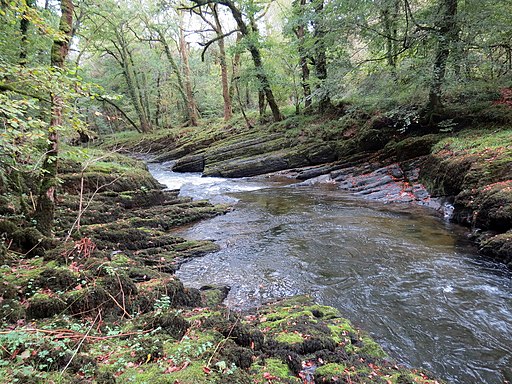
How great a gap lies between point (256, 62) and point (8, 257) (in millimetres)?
17508

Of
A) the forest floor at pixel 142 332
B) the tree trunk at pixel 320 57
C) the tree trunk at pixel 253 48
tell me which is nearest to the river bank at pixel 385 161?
the tree trunk at pixel 320 57

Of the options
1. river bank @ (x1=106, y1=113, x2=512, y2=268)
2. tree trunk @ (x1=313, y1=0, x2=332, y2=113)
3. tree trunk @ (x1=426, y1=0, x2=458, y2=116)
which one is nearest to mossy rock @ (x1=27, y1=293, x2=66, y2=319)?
river bank @ (x1=106, y1=113, x2=512, y2=268)

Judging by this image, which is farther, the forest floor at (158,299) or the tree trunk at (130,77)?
the tree trunk at (130,77)

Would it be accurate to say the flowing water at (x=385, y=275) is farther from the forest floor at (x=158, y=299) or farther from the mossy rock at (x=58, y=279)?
the mossy rock at (x=58, y=279)

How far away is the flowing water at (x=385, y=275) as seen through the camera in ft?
12.6

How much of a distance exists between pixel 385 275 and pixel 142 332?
4.46 meters

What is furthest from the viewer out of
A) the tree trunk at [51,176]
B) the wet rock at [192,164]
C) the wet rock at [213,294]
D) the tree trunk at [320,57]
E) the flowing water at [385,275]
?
the wet rock at [192,164]

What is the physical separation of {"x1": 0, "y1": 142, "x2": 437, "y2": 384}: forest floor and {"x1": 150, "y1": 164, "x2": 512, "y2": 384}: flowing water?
0.62 meters

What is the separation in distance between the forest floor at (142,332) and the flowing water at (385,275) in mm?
616

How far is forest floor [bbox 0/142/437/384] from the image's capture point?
7.82 feet

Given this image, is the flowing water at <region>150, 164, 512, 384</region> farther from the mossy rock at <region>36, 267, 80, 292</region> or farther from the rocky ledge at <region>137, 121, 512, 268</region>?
the mossy rock at <region>36, 267, 80, 292</region>

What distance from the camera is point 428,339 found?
3.94 m

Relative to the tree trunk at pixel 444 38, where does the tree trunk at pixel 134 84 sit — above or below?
above

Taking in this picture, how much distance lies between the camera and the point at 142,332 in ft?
10.1
